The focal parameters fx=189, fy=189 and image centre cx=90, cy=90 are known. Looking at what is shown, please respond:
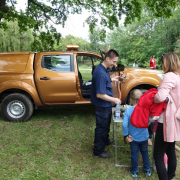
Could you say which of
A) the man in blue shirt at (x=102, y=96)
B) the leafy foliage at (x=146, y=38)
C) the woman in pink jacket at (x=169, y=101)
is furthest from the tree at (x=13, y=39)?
the woman in pink jacket at (x=169, y=101)

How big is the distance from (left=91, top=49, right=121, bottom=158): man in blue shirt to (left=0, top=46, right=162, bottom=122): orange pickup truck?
6.04 ft

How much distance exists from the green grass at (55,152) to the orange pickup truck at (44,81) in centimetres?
56

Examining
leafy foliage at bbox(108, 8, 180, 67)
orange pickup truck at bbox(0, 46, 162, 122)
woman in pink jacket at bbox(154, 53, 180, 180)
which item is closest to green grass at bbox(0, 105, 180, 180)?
orange pickup truck at bbox(0, 46, 162, 122)

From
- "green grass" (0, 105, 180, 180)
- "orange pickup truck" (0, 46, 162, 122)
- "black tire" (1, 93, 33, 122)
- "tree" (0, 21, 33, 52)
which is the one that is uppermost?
"tree" (0, 21, 33, 52)

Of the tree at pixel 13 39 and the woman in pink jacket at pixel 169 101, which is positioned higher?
the tree at pixel 13 39

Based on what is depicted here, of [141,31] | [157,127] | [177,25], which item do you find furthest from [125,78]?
[141,31]

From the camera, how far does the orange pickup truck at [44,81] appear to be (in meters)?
4.98

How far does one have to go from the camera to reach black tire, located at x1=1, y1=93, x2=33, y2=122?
198 inches

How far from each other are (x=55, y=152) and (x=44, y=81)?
6.58ft

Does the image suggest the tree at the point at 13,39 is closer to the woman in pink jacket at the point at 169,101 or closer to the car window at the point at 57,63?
the car window at the point at 57,63

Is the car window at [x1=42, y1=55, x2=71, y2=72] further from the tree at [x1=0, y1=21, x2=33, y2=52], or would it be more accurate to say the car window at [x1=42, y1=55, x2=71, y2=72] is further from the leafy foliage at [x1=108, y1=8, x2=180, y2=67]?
the leafy foliage at [x1=108, y1=8, x2=180, y2=67]

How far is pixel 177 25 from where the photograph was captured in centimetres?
3083

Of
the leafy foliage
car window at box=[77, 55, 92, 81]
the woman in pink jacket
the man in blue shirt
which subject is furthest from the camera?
the leafy foliage

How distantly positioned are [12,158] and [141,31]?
129ft
